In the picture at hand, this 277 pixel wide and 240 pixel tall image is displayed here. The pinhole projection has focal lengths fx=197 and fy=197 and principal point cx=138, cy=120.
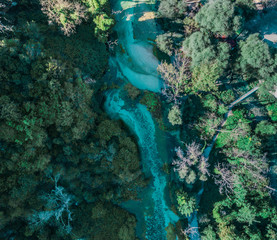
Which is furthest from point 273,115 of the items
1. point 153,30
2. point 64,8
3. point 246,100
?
point 64,8

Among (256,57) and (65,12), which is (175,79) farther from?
(65,12)

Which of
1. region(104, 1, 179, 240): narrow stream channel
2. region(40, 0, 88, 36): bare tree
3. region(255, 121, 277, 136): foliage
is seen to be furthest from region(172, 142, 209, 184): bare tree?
region(40, 0, 88, 36): bare tree

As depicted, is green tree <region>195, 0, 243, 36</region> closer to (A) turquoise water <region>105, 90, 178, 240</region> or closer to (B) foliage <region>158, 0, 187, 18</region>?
(B) foliage <region>158, 0, 187, 18</region>

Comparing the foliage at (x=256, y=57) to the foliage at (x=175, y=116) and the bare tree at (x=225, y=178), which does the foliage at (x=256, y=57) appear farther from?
the bare tree at (x=225, y=178)

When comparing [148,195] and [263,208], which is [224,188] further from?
[148,195]

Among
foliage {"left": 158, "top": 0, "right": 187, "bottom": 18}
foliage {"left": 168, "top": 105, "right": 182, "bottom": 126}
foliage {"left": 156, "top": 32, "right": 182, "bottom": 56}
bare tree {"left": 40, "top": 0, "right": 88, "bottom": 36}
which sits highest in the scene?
bare tree {"left": 40, "top": 0, "right": 88, "bottom": 36}
